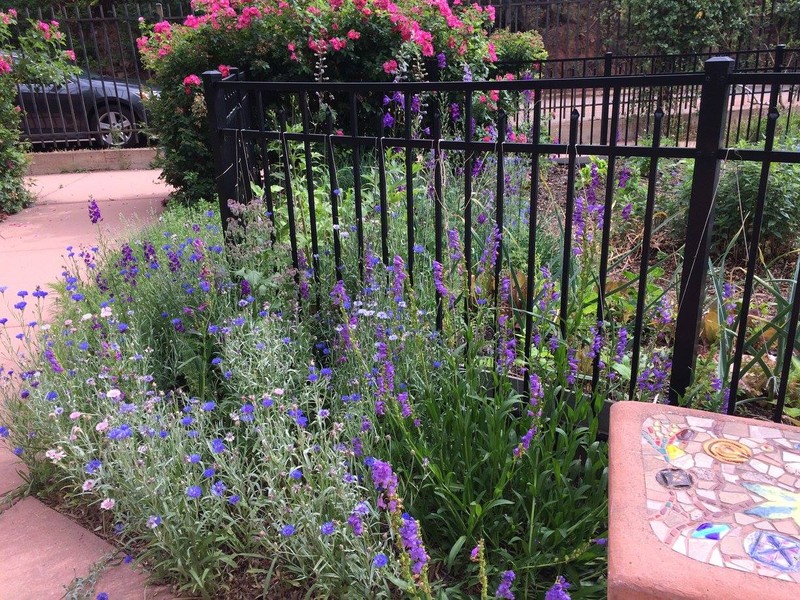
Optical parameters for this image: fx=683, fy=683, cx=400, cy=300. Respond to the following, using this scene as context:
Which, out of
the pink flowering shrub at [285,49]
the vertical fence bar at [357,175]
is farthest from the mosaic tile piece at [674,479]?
the pink flowering shrub at [285,49]

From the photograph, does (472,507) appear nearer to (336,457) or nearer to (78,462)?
(336,457)

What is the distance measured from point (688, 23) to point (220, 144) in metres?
12.4

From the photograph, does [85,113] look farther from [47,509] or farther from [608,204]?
[608,204]

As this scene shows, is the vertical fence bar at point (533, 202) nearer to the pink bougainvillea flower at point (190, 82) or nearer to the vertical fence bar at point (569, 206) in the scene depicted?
the vertical fence bar at point (569, 206)

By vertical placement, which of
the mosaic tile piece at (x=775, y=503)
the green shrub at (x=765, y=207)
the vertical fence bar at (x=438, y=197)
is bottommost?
the green shrub at (x=765, y=207)

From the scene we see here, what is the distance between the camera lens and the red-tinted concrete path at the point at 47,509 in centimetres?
222

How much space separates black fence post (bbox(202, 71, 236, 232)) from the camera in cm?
335

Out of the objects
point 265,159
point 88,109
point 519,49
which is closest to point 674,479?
point 265,159

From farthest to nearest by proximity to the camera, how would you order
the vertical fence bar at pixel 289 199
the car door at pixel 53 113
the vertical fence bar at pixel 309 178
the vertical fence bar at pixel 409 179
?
the car door at pixel 53 113 → the vertical fence bar at pixel 289 199 → the vertical fence bar at pixel 309 178 → the vertical fence bar at pixel 409 179

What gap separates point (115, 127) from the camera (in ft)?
35.4

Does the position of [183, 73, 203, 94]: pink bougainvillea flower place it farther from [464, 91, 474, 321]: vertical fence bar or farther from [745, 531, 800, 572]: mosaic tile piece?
[745, 531, 800, 572]: mosaic tile piece

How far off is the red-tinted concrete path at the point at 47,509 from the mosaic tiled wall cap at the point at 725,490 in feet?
5.22

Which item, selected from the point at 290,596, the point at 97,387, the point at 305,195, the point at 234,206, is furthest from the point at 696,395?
the point at 305,195

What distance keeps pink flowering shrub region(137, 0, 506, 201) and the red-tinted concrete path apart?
89 centimetres
